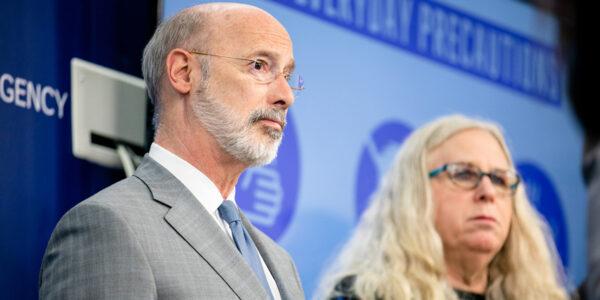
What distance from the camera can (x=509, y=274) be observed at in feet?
12.6

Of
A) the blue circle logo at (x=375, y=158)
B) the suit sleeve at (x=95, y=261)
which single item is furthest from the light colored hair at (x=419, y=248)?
the suit sleeve at (x=95, y=261)

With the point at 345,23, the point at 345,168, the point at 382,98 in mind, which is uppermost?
the point at 345,23

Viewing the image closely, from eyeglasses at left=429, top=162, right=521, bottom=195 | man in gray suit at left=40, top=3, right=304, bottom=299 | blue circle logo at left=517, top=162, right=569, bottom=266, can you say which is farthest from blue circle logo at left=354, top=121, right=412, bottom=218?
man in gray suit at left=40, top=3, right=304, bottom=299

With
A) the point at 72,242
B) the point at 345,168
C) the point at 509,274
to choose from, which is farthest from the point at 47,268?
the point at 509,274

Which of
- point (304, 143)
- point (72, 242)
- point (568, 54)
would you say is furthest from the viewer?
point (304, 143)

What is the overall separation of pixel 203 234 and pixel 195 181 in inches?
7.6

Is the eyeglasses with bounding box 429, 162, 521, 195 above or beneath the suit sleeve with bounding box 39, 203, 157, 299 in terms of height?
beneath

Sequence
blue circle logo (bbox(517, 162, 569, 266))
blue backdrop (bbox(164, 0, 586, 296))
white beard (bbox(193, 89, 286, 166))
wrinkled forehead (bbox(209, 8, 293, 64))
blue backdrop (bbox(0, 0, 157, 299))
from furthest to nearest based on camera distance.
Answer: blue circle logo (bbox(517, 162, 569, 266)), blue backdrop (bbox(164, 0, 586, 296)), blue backdrop (bbox(0, 0, 157, 299)), wrinkled forehead (bbox(209, 8, 293, 64)), white beard (bbox(193, 89, 286, 166))

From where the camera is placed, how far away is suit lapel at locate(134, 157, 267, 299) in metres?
2.20

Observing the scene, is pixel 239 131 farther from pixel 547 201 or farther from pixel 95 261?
pixel 547 201

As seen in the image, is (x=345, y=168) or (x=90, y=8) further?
(x=345, y=168)

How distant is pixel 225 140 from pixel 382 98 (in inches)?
65.9

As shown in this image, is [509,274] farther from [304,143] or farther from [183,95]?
[183,95]

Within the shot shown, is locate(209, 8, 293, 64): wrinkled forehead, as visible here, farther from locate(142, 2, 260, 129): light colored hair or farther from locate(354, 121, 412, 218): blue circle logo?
locate(354, 121, 412, 218): blue circle logo
